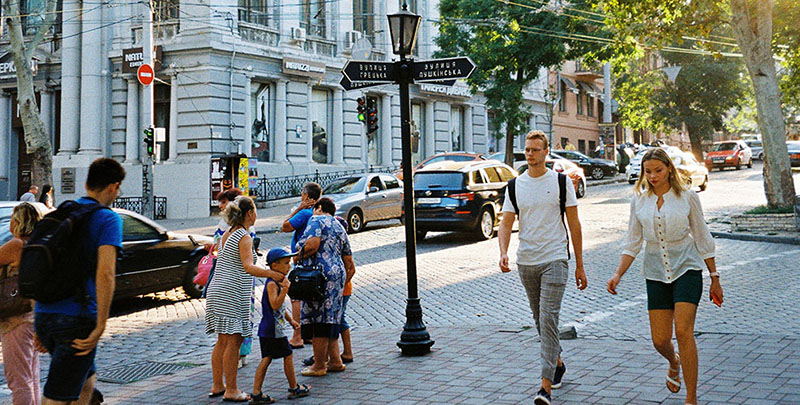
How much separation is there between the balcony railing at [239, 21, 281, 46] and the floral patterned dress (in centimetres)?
2510

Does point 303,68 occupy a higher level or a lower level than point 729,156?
higher

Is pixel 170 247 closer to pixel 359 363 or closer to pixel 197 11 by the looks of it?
pixel 359 363

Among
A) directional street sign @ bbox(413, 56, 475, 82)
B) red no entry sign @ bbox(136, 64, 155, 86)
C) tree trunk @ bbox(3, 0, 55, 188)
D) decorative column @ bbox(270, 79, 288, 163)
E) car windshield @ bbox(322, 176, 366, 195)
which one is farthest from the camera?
decorative column @ bbox(270, 79, 288, 163)

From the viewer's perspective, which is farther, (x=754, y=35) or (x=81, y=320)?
(x=754, y=35)

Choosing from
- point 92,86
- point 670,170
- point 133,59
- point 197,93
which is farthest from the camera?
point 92,86

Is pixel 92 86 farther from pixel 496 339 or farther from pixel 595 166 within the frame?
pixel 496 339

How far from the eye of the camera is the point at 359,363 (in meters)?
7.67

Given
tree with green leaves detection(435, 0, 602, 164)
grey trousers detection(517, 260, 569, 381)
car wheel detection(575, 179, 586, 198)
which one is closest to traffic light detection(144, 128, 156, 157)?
car wheel detection(575, 179, 586, 198)

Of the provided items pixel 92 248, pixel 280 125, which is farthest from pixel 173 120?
pixel 92 248

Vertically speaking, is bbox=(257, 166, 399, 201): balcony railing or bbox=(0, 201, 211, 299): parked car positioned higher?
bbox=(257, 166, 399, 201): balcony railing

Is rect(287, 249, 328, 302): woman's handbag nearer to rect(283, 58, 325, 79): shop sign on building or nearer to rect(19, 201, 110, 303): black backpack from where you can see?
rect(19, 201, 110, 303): black backpack

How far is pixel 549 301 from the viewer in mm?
6059

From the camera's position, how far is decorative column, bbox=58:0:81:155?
3186 centimetres

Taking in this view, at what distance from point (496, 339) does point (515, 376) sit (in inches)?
65.4
